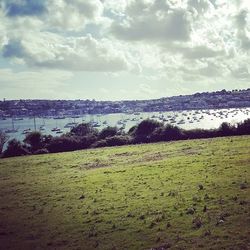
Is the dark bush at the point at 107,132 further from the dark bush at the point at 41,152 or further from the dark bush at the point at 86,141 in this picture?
the dark bush at the point at 41,152

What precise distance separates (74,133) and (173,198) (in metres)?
88.1

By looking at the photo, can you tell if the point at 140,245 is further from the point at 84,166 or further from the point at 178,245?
the point at 84,166

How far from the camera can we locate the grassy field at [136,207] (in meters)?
24.1

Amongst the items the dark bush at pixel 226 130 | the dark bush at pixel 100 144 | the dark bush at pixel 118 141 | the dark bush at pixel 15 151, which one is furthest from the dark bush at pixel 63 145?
the dark bush at pixel 226 130

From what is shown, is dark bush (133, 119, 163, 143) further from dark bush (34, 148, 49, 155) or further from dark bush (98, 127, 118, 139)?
dark bush (34, 148, 49, 155)

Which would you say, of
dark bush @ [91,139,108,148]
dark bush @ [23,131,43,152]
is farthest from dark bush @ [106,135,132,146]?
dark bush @ [23,131,43,152]

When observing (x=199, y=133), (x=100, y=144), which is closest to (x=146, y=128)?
(x=100, y=144)

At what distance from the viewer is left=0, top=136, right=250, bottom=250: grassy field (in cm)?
2409

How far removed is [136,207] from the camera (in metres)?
31.2

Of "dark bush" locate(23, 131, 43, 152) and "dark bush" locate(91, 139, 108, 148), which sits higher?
"dark bush" locate(23, 131, 43, 152)

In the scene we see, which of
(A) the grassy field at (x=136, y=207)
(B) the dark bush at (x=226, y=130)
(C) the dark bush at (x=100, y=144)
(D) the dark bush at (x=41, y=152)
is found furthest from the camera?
(C) the dark bush at (x=100, y=144)

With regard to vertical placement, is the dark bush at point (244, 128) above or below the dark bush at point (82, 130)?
below

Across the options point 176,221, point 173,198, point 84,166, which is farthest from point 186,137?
point 176,221

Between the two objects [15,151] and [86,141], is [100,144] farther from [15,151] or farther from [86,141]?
[15,151]
